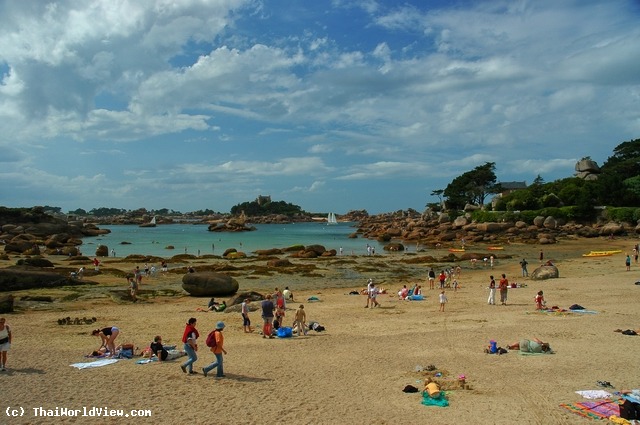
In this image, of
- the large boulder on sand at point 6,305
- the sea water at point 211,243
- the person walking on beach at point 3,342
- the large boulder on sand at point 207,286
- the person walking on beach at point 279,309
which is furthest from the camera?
the sea water at point 211,243

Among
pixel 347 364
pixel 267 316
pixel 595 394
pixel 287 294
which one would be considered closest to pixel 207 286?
pixel 287 294

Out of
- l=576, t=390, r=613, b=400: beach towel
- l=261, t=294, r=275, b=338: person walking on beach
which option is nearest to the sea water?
l=261, t=294, r=275, b=338: person walking on beach

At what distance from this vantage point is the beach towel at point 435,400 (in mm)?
10102

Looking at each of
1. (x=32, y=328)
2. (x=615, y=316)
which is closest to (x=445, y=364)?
(x=615, y=316)

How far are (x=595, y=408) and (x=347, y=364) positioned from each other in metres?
6.31

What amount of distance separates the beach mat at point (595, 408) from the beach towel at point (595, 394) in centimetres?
31

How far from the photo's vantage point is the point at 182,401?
33.7 feet

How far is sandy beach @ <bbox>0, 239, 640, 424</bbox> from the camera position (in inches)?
388

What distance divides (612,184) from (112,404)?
292 feet

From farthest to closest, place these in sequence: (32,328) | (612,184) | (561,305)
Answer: (612,184) → (561,305) → (32,328)

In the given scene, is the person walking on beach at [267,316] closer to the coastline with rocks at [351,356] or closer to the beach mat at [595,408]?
the coastline with rocks at [351,356]

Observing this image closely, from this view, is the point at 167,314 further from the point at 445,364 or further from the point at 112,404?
the point at 445,364

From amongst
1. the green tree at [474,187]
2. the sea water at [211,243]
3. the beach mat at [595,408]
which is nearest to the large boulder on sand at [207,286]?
the beach mat at [595,408]

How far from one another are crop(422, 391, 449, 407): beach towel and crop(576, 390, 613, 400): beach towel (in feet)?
10.5
